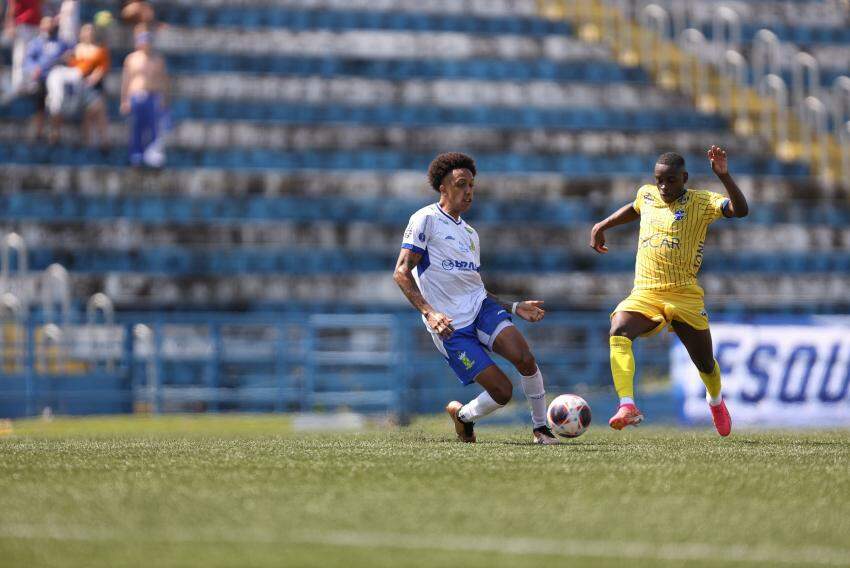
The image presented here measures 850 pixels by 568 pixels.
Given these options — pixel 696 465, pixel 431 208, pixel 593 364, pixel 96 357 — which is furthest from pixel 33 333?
pixel 696 465

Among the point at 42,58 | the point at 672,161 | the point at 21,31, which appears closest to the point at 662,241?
the point at 672,161

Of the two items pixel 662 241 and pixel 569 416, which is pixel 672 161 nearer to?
pixel 662 241

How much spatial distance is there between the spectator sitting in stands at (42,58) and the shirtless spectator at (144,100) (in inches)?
43.0

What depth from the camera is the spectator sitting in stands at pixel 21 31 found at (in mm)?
22703

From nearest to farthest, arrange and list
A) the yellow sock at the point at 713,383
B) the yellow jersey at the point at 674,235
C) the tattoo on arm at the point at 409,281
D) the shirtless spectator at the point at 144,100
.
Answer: the tattoo on arm at the point at 409,281 → the yellow jersey at the point at 674,235 → the yellow sock at the point at 713,383 → the shirtless spectator at the point at 144,100

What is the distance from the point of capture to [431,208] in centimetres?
1026

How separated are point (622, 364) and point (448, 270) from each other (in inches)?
55.3

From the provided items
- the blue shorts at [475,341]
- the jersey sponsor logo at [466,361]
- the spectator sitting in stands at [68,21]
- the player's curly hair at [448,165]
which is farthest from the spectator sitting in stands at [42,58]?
the jersey sponsor logo at [466,361]

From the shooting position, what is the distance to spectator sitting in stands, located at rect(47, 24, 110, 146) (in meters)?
21.7

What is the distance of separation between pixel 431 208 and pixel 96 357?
28.7ft

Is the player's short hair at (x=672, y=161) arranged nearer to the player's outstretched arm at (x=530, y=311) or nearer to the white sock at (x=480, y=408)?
the player's outstretched arm at (x=530, y=311)

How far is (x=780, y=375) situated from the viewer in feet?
55.2

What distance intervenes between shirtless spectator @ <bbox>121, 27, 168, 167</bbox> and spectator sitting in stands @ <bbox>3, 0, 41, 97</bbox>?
184 centimetres

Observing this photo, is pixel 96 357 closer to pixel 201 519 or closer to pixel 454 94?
pixel 454 94
